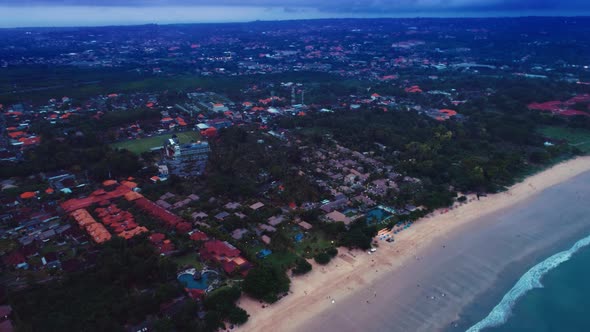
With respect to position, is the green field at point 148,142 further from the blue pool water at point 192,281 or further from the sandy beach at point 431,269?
the sandy beach at point 431,269

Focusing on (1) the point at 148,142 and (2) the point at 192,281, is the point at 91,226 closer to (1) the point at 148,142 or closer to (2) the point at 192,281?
(2) the point at 192,281

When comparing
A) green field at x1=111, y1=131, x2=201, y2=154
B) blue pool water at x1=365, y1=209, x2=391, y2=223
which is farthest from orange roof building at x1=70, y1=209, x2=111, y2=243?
blue pool water at x1=365, y1=209, x2=391, y2=223

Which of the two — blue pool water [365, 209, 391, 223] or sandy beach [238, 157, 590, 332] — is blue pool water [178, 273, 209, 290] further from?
blue pool water [365, 209, 391, 223]

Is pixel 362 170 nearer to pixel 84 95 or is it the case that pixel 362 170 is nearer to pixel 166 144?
pixel 166 144

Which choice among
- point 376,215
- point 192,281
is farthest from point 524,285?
point 192,281

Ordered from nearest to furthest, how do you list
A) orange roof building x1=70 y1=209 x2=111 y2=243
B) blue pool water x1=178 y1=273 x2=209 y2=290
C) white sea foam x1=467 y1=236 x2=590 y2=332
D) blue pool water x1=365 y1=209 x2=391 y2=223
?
1. white sea foam x1=467 y1=236 x2=590 y2=332
2. blue pool water x1=178 y1=273 x2=209 y2=290
3. orange roof building x1=70 y1=209 x2=111 y2=243
4. blue pool water x1=365 y1=209 x2=391 y2=223

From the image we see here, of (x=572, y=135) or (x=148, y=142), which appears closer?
(x=148, y=142)

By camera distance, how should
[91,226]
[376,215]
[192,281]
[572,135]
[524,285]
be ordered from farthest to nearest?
1. [572,135]
2. [376,215]
3. [91,226]
4. [524,285]
5. [192,281]
